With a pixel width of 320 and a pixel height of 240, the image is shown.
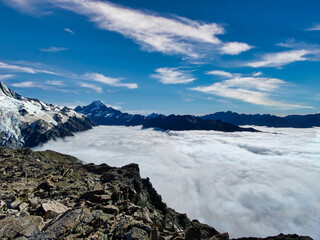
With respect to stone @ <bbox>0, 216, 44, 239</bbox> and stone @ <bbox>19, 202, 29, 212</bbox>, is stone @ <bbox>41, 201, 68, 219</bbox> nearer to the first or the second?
stone @ <bbox>19, 202, 29, 212</bbox>

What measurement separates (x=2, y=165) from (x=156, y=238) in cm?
6764

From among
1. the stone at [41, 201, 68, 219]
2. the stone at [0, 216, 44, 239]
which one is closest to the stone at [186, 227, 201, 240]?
the stone at [41, 201, 68, 219]

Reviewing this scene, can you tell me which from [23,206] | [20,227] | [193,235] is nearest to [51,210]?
[20,227]

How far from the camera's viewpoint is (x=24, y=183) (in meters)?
44.7

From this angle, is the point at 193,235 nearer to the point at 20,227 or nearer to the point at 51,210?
the point at 51,210

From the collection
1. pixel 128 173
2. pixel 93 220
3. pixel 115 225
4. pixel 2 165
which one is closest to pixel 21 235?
pixel 93 220

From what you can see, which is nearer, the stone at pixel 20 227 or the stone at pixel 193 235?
the stone at pixel 20 227

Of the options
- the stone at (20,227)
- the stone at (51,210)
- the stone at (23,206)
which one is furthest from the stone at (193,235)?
the stone at (23,206)

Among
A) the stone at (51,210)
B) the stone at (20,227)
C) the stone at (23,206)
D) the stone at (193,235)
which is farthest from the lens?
the stone at (193,235)

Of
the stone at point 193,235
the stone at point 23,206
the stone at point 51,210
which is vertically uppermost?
the stone at point 51,210

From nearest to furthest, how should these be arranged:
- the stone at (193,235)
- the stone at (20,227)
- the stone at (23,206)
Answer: the stone at (20,227) → the stone at (23,206) → the stone at (193,235)

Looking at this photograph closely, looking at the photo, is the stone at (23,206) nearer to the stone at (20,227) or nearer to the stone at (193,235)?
the stone at (20,227)

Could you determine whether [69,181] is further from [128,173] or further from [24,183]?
[128,173]

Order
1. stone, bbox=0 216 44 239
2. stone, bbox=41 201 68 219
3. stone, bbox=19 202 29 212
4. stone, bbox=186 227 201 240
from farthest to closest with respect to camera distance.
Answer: stone, bbox=186 227 201 240 < stone, bbox=19 202 29 212 < stone, bbox=41 201 68 219 < stone, bbox=0 216 44 239
